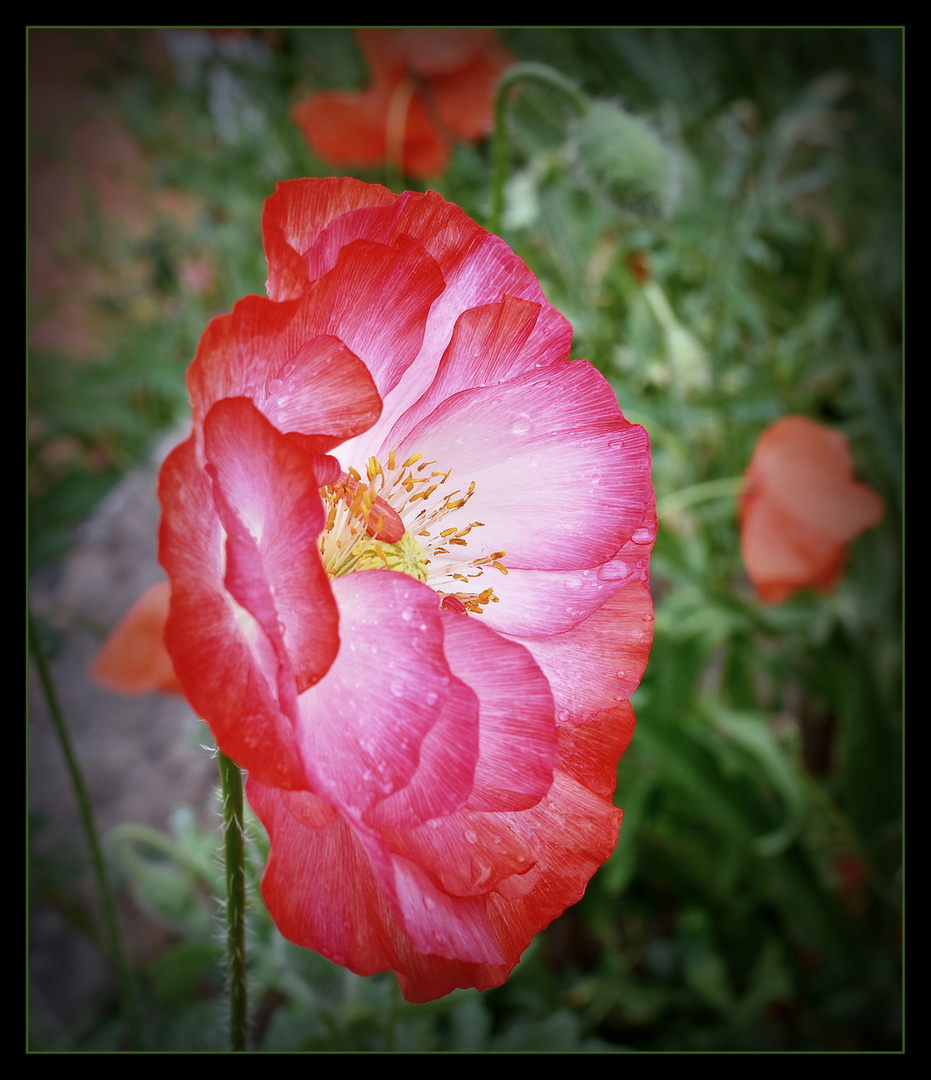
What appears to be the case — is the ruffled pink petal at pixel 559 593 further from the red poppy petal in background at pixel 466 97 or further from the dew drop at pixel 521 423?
the red poppy petal in background at pixel 466 97

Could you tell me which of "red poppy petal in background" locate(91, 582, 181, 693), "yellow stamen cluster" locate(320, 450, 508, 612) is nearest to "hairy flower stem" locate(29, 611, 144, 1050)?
"red poppy petal in background" locate(91, 582, 181, 693)

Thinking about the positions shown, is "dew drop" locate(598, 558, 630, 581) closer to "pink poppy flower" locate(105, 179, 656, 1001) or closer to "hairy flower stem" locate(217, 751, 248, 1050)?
"pink poppy flower" locate(105, 179, 656, 1001)

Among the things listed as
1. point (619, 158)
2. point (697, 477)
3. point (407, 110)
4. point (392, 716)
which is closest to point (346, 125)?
point (407, 110)

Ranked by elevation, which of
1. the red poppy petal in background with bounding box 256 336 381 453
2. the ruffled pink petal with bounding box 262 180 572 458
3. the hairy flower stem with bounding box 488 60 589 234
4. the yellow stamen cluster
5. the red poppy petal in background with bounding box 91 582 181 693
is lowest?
the red poppy petal in background with bounding box 91 582 181 693

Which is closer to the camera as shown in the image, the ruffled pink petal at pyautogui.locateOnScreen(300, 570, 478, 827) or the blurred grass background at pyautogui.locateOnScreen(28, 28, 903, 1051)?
the ruffled pink petal at pyautogui.locateOnScreen(300, 570, 478, 827)

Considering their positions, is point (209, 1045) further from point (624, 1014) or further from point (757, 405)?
point (757, 405)

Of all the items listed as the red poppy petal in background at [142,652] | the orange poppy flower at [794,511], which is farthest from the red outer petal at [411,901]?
the orange poppy flower at [794,511]

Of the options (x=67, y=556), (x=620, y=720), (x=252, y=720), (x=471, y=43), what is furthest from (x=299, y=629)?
(x=67, y=556)

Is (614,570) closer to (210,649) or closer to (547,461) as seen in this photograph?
(547,461)
